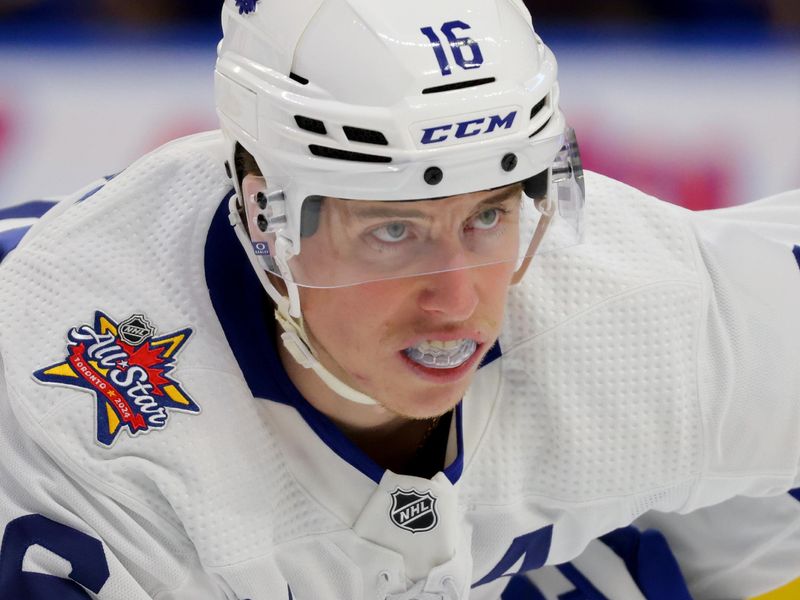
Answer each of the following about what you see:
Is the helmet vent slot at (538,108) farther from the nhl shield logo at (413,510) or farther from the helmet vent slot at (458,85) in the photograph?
the nhl shield logo at (413,510)

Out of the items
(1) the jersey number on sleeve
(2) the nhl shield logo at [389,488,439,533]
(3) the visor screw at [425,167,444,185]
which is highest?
(3) the visor screw at [425,167,444,185]

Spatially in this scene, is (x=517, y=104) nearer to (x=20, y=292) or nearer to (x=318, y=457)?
(x=318, y=457)

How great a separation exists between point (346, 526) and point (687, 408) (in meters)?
0.49

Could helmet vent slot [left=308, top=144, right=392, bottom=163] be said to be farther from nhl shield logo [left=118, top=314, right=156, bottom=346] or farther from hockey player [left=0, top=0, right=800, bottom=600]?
nhl shield logo [left=118, top=314, right=156, bottom=346]

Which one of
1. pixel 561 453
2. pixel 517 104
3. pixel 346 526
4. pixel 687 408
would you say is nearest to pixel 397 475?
pixel 346 526

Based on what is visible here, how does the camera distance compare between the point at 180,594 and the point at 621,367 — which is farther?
the point at 621,367

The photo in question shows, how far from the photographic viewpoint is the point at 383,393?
1574 millimetres

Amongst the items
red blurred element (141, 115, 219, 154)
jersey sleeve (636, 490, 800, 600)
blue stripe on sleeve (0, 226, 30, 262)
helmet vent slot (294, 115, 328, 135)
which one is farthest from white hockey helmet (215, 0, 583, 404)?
red blurred element (141, 115, 219, 154)

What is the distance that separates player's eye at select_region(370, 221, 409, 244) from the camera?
4.82ft

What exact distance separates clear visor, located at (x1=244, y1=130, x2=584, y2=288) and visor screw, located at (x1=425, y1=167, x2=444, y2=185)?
5 cm

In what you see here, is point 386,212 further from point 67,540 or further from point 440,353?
point 67,540

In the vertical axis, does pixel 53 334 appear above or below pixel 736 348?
above

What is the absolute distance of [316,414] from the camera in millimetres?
1630

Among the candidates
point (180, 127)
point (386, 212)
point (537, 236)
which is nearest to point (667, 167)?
point (180, 127)
